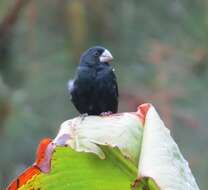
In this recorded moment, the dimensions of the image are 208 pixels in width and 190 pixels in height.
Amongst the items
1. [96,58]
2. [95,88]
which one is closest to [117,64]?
[96,58]

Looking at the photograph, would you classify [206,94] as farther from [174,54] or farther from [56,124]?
[56,124]

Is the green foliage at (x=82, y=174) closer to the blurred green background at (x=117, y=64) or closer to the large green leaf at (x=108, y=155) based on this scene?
the large green leaf at (x=108, y=155)

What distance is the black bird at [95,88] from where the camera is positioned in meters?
2.40

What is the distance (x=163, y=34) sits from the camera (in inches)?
207

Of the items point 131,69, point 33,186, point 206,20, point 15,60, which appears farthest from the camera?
point 131,69

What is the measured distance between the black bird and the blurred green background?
1.61 m

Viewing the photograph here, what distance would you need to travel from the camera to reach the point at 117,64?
16.0ft

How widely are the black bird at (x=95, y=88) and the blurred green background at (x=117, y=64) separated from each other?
63.4 inches

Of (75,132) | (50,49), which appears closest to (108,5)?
(50,49)

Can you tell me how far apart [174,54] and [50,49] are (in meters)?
0.67

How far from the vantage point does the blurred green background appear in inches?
174

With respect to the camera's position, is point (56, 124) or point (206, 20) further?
point (56, 124)

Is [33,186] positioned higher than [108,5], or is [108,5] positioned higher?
[108,5]

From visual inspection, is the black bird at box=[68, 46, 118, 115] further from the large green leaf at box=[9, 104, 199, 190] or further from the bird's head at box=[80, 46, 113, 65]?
the large green leaf at box=[9, 104, 199, 190]
